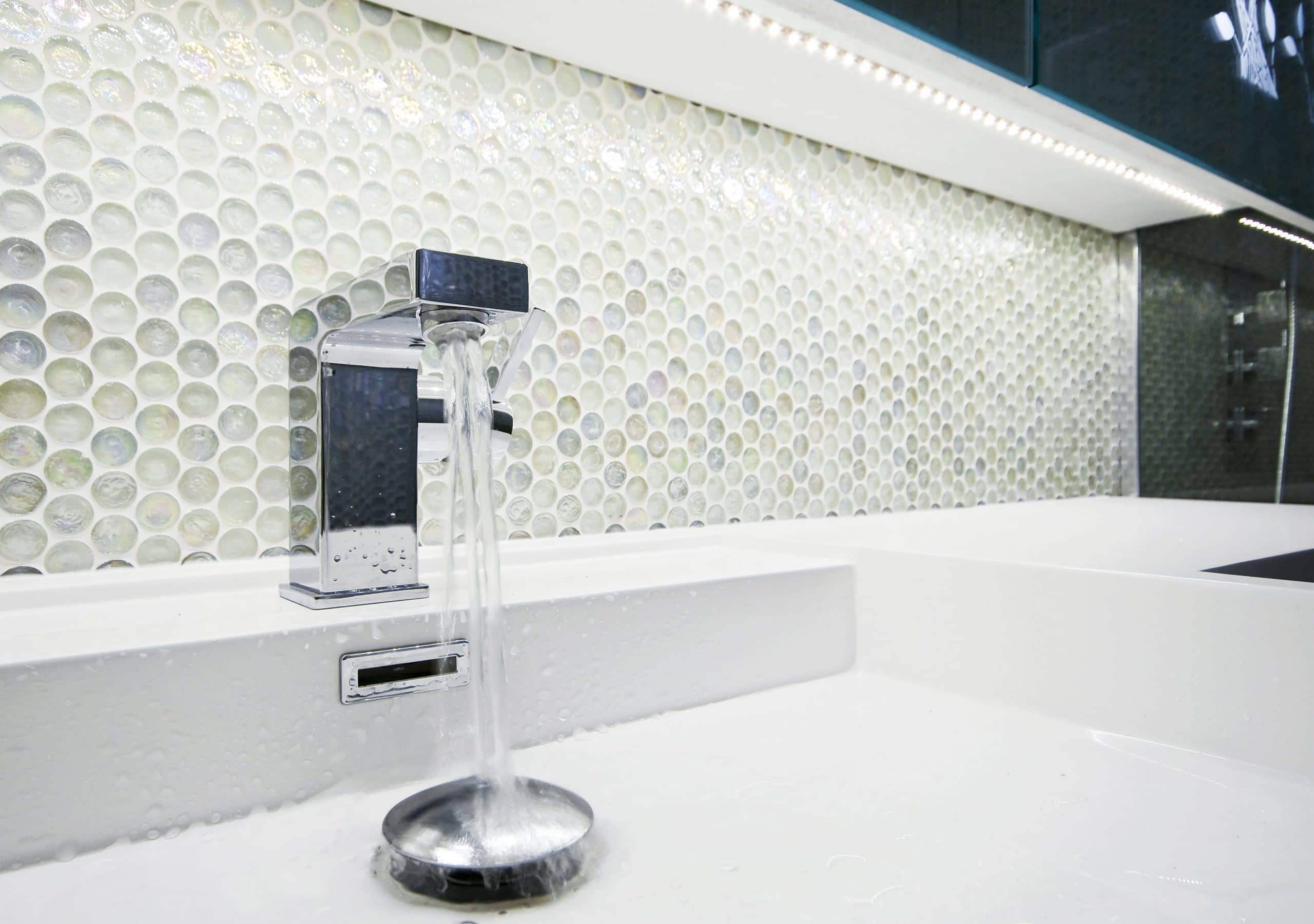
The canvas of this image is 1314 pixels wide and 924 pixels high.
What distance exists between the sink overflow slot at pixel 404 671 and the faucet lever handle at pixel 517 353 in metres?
0.19

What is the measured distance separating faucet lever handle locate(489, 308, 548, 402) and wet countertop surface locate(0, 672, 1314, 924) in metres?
0.27

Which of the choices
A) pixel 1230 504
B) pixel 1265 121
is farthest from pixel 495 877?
pixel 1230 504

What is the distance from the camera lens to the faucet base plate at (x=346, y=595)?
61cm

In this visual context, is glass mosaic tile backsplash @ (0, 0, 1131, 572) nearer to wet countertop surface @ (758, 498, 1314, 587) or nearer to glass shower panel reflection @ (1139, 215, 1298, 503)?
wet countertop surface @ (758, 498, 1314, 587)

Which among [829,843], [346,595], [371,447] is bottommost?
[829,843]

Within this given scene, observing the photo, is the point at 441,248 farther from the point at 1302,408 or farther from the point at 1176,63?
the point at 1302,408

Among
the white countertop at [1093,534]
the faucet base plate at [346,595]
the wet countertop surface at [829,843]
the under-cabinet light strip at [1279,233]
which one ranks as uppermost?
the under-cabinet light strip at [1279,233]

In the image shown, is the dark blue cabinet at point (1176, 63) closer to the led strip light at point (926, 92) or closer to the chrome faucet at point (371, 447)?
the led strip light at point (926, 92)

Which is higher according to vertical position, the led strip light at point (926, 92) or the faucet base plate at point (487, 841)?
the led strip light at point (926, 92)

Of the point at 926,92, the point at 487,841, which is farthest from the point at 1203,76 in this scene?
the point at 487,841

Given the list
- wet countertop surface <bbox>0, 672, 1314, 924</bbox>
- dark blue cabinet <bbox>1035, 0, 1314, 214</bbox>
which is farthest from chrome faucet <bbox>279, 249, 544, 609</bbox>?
dark blue cabinet <bbox>1035, 0, 1314, 214</bbox>

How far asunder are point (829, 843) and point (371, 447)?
42 cm

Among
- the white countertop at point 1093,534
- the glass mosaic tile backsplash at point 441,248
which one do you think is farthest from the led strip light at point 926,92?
the white countertop at point 1093,534

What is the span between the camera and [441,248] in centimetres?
89
